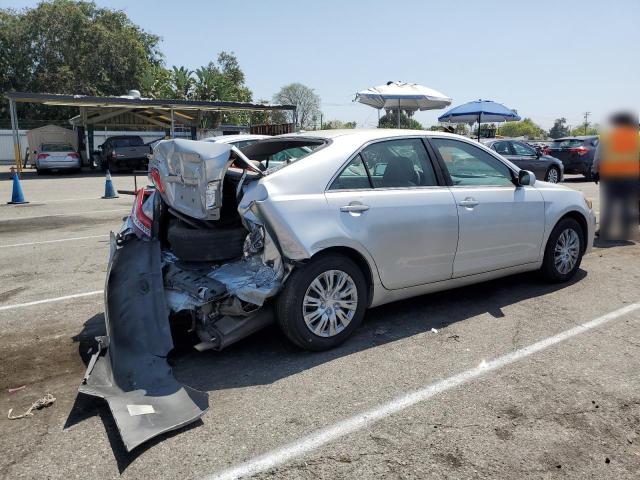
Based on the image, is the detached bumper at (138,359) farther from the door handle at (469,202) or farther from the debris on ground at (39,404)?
the door handle at (469,202)

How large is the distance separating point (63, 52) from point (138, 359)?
151 feet

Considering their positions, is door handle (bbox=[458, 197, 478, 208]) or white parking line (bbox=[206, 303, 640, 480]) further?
door handle (bbox=[458, 197, 478, 208])

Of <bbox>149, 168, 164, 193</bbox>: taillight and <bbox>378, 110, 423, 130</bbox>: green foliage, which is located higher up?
<bbox>378, 110, 423, 130</bbox>: green foliage

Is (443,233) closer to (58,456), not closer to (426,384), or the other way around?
(426,384)

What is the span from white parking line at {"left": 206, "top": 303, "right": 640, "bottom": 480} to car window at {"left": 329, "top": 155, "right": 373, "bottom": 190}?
1.59m

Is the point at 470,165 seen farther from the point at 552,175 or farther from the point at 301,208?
the point at 552,175

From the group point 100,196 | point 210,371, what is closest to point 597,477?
point 210,371

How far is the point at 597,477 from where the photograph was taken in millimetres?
2629

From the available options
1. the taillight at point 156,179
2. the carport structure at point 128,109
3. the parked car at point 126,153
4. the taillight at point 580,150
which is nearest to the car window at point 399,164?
the taillight at point 156,179

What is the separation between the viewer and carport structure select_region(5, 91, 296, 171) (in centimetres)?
2427

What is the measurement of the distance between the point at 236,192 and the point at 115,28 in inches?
1848

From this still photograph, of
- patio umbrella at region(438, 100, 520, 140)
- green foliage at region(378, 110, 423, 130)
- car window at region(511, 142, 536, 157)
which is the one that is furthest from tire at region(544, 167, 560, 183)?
green foliage at region(378, 110, 423, 130)

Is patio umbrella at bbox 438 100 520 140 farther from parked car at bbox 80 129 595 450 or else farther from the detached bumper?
the detached bumper

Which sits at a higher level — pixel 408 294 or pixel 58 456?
pixel 408 294
